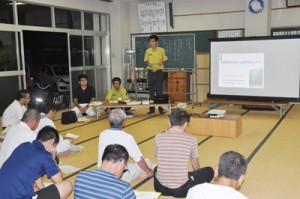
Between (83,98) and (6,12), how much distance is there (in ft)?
7.70

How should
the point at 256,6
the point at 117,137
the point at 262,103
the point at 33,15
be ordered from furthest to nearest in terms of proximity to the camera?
1. the point at 256,6
2. the point at 33,15
3. the point at 262,103
4. the point at 117,137

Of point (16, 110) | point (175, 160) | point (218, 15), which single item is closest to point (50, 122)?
point (16, 110)

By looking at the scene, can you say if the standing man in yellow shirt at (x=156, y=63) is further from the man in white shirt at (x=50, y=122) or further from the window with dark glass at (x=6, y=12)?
the man in white shirt at (x=50, y=122)

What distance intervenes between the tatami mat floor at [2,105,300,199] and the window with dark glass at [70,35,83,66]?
2.27 m

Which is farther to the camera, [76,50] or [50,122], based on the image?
[76,50]

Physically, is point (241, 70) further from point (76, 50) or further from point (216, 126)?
point (76, 50)

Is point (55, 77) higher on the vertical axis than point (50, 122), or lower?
higher

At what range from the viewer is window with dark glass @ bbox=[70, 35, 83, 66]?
29.7ft

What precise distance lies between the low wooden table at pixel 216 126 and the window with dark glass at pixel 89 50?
472 cm

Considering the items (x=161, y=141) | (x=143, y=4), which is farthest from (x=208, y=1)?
(x=161, y=141)

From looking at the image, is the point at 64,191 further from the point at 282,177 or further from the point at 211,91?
the point at 211,91

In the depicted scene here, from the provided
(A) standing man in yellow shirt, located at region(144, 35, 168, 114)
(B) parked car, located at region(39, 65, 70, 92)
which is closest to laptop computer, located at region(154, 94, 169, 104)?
(A) standing man in yellow shirt, located at region(144, 35, 168, 114)

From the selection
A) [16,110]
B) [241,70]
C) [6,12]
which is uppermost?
[6,12]

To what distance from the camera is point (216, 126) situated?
5.59 m
